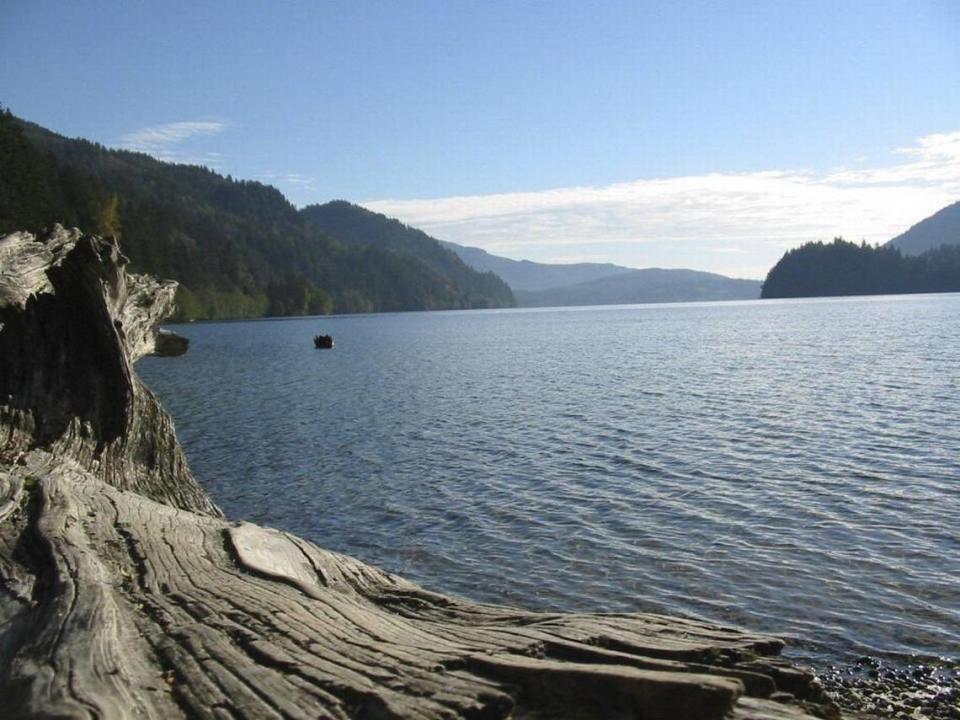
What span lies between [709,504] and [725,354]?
52742mm

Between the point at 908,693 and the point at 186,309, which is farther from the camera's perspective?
the point at 186,309

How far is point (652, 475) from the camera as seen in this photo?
21.0 meters

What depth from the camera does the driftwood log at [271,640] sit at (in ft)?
14.7

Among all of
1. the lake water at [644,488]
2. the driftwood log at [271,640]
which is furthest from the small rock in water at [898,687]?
the driftwood log at [271,640]

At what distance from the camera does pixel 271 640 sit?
17.7 feet

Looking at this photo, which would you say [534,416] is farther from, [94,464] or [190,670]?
[190,670]

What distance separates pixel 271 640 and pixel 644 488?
50.2 ft

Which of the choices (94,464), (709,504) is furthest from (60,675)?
(709,504)

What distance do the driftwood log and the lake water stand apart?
546 cm

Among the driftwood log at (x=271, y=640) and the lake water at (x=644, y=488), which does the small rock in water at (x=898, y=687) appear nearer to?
the lake water at (x=644, y=488)

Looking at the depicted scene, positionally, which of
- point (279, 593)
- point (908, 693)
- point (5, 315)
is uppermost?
point (5, 315)

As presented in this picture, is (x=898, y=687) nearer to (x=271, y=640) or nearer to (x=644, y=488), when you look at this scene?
(x=271, y=640)

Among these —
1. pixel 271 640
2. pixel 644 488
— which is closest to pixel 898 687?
pixel 271 640

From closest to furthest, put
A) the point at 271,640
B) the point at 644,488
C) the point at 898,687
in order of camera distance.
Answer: the point at 271,640, the point at 898,687, the point at 644,488
